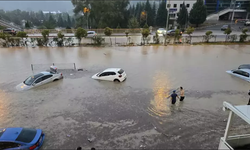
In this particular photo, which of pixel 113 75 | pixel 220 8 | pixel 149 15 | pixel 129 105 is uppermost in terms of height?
pixel 220 8

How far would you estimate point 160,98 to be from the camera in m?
12.1

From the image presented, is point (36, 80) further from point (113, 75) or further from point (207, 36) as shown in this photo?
point (207, 36)

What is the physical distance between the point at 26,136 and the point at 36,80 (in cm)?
746

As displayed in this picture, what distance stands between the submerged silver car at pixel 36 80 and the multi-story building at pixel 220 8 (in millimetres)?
64329

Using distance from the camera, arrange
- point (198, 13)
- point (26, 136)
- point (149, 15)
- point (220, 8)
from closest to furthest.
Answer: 1. point (26, 136)
2. point (198, 13)
3. point (149, 15)
4. point (220, 8)

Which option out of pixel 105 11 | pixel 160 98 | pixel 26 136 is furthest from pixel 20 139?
pixel 105 11

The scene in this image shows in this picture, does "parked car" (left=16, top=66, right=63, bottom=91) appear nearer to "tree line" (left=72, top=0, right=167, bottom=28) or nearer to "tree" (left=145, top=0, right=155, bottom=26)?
"tree line" (left=72, top=0, right=167, bottom=28)

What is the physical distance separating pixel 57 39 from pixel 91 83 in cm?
1940

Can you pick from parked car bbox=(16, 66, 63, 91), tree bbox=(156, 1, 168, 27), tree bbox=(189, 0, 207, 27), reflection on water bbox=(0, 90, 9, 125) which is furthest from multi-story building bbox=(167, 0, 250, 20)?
reflection on water bbox=(0, 90, 9, 125)

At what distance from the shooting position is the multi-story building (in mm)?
66438

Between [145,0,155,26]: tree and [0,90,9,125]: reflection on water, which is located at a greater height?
[145,0,155,26]: tree

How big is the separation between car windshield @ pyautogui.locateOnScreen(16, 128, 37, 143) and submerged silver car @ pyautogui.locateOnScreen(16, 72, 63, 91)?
22.5 ft

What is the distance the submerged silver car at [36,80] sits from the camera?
13481mm

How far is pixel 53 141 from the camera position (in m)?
8.07
